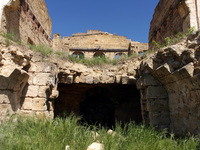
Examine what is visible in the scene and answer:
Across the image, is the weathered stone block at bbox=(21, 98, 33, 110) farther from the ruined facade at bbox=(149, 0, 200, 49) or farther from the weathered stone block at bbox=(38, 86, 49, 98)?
the ruined facade at bbox=(149, 0, 200, 49)

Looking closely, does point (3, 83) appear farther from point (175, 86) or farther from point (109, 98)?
point (109, 98)

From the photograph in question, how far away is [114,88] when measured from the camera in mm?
8758

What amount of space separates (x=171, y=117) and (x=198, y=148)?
5.67 ft

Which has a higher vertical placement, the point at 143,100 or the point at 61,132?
the point at 143,100

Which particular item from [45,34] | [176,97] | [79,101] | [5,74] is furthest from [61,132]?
[45,34]

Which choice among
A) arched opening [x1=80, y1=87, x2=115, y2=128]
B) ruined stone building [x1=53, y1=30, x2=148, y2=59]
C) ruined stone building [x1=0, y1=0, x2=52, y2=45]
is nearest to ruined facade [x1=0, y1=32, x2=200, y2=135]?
ruined stone building [x1=0, y1=0, x2=52, y2=45]

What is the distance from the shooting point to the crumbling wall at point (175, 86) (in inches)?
144

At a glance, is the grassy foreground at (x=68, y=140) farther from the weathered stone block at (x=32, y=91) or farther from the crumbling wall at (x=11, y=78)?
the weathered stone block at (x=32, y=91)

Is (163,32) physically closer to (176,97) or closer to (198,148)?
(176,97)

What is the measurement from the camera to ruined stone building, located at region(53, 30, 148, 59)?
18.9 m

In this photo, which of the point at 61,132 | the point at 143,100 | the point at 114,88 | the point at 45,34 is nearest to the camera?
the point at 61,132

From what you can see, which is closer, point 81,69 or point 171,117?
point 171,117

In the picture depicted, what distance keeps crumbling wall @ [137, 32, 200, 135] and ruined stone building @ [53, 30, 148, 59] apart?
13.8 m

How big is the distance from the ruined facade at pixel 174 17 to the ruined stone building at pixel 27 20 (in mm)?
7031
